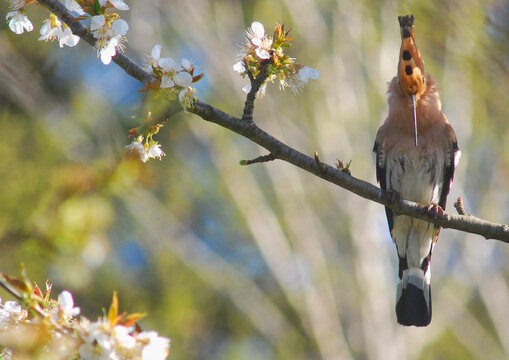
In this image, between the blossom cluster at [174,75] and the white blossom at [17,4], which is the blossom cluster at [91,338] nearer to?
the blossom cluster at [174,75]

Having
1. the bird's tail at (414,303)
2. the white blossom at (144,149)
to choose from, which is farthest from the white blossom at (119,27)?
the bird's tail at (414,303)

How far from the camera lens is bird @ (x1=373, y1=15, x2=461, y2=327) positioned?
3750mm

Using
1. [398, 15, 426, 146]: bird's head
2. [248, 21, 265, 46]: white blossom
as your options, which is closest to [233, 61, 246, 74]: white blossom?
[248, 21, 265, 46]: white blossom

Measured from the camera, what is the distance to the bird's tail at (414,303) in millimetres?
3912

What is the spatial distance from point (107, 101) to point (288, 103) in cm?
484

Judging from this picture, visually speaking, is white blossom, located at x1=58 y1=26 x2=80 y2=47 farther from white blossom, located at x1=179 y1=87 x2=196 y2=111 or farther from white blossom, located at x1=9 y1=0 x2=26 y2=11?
white blossom, located at x1=179 y1=87 x2=196 y2=111

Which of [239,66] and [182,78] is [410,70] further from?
[182,78]

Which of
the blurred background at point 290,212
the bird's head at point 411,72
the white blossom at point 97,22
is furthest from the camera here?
the blurred background at point 290,212

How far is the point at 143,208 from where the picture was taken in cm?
782

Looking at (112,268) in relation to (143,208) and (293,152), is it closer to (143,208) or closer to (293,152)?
(143,208)

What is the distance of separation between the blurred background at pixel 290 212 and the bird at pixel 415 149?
2.74 metres

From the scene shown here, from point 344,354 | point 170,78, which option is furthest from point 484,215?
point 170,78

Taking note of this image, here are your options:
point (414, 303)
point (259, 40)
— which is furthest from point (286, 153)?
point (414, 303)

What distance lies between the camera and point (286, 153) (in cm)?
224
